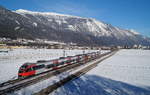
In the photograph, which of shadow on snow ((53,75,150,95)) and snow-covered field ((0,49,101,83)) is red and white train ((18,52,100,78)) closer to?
snow-covered field ((0,49,101,83))

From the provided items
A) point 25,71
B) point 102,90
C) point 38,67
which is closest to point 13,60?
point 38,67

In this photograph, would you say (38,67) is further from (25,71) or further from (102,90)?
(102,90)

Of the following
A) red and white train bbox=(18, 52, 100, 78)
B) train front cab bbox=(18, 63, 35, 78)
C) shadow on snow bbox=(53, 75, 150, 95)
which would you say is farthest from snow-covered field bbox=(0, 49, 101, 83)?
shadow on snow bbox=(53, 75, 150, 95)

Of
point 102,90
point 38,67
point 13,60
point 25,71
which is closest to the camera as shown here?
point 102,90

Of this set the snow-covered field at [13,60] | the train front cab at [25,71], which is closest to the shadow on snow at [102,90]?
the train front cab at [25,71]

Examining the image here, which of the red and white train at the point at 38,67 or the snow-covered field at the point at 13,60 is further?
the snow-covered field at the point at 13,60

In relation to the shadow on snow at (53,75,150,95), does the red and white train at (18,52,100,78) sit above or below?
above

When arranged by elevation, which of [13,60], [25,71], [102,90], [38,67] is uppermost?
[38,67]

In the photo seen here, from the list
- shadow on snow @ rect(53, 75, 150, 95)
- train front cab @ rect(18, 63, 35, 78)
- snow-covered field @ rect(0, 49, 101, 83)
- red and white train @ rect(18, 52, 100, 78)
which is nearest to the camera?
shadow on snow @ rect(53, 75, 150, 95)

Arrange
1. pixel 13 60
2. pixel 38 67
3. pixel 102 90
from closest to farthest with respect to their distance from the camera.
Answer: pixel 102 90, pixel 38 67, pixel 13 60

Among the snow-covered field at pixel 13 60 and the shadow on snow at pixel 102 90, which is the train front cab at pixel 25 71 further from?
the shadow on snow at pixel 102 90

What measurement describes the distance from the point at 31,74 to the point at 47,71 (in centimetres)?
555

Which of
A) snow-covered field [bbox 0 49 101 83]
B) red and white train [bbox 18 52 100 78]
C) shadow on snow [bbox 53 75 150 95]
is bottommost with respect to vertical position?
shadow on snow [bbox 53 75 150 95]

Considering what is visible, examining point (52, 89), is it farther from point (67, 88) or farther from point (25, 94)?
point (25, 94)
